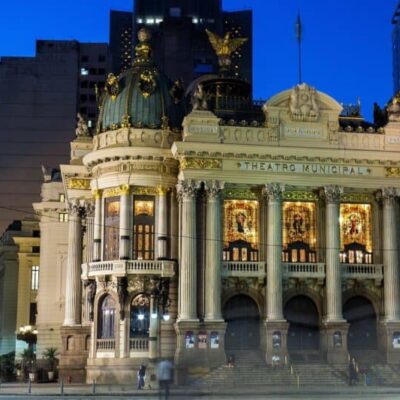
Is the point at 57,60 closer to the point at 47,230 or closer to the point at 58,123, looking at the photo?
the point at 58,123

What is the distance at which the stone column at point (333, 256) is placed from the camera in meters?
68.2

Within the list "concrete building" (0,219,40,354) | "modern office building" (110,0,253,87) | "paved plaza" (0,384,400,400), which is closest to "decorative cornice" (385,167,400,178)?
"paved plaza" (0,384,400,400)

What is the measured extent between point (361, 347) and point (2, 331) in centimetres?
5770

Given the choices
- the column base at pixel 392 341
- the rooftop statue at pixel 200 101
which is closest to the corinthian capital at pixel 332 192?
the column base at pixel 392 341

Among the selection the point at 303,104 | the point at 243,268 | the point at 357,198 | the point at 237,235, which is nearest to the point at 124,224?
the point at 237,235

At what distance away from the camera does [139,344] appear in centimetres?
6756

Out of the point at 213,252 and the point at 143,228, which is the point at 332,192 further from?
the point at 143,228

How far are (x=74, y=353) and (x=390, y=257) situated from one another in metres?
26.5

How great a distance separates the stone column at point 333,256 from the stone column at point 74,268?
21.1 meters

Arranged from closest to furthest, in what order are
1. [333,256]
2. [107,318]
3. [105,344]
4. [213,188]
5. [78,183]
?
[213,188]
[105,344]
[333,256]
[107,318]
[78,183]

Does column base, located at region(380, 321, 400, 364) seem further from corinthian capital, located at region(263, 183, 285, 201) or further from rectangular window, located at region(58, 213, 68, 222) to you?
rectangular window, located at region(58, 213, 68, 222)

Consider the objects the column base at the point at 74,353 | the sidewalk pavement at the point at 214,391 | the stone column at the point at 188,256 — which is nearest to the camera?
the sidewalk pavement at the point at 214,391

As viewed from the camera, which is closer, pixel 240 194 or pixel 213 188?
pixel 213 188

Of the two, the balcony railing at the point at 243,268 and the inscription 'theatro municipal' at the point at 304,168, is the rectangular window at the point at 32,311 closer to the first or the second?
the balcony railing at the point at 243,268
